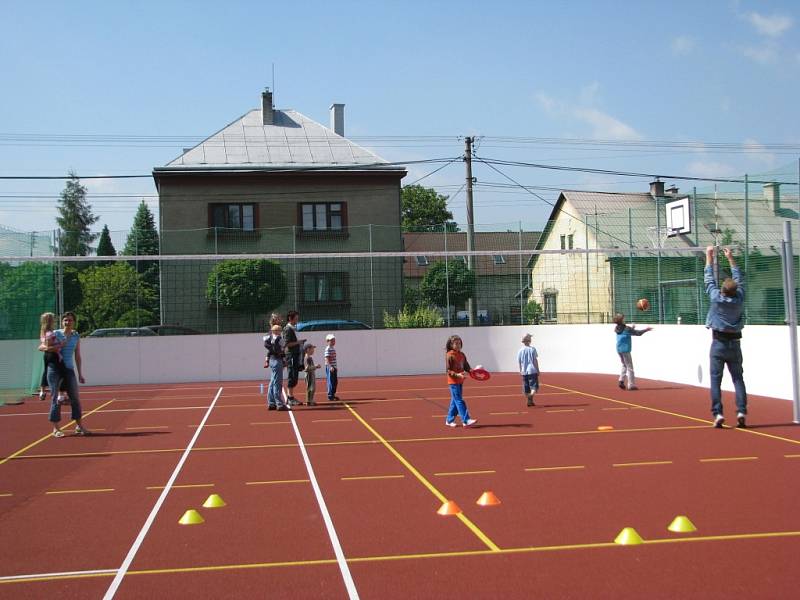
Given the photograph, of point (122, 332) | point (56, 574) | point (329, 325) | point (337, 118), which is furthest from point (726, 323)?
point (337, 118)

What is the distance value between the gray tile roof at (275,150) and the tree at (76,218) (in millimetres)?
44766

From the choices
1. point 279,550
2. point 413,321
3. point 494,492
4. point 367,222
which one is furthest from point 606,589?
point 367,222

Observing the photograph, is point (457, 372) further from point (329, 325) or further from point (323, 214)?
point (323, 214)

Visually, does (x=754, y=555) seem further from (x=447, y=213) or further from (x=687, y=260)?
(x=447, y=213)

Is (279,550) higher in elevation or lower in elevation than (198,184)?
lower

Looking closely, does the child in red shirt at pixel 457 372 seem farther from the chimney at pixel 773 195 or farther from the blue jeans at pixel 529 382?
the chimney at pixel 773 195

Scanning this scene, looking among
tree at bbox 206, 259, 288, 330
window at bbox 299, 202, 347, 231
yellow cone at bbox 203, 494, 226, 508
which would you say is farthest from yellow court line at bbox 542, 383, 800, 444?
window at bbox 299, 202, 347, 231

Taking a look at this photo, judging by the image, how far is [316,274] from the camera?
30219mm

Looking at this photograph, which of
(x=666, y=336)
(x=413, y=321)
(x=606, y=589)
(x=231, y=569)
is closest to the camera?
(x=606, y=589)

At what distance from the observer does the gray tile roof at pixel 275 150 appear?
143ft

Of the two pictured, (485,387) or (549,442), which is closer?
(549,442)

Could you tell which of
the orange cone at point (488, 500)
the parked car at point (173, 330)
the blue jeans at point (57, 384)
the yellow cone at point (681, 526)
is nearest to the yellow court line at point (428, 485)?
the orange cone at point (488, 500)

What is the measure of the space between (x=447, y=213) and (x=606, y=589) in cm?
8265

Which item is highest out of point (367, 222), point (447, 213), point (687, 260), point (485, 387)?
point (447, 213)
